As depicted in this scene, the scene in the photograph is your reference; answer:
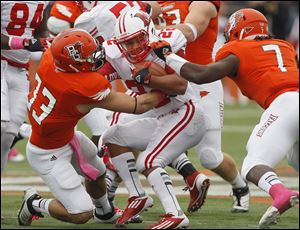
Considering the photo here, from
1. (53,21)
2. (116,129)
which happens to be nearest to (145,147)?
(116,129)

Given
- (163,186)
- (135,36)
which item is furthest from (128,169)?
(135,36)

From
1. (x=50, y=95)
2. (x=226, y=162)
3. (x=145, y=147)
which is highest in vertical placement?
(x=50, y=95)

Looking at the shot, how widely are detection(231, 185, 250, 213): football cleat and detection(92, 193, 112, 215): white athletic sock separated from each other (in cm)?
120

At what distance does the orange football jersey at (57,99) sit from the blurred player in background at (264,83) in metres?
0.56

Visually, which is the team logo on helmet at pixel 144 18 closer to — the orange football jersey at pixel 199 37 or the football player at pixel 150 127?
the football player at pixel 150 127

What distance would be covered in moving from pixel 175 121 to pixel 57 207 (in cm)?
109

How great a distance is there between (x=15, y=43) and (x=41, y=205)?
1.49 metres

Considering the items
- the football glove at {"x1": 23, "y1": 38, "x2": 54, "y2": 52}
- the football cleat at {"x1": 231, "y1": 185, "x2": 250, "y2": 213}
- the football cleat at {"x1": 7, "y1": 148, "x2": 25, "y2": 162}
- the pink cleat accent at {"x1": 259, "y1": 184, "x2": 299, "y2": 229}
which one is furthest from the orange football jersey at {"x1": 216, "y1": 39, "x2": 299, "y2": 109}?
the football cleat at {"x1": 7, "y1": 148, "x2": 25, "y2": 162}

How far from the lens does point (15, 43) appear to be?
897 centimetres

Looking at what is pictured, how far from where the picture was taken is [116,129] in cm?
828

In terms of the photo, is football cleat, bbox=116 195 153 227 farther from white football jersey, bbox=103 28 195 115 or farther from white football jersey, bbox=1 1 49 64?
white football jersey, bbox=1 1 49 64

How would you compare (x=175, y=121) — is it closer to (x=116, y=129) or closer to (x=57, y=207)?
(x=116, y=129)

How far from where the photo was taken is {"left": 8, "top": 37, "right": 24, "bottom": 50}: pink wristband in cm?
892

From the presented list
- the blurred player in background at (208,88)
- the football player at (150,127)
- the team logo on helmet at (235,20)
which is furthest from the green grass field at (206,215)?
the team logo on helmet at (235,20)
